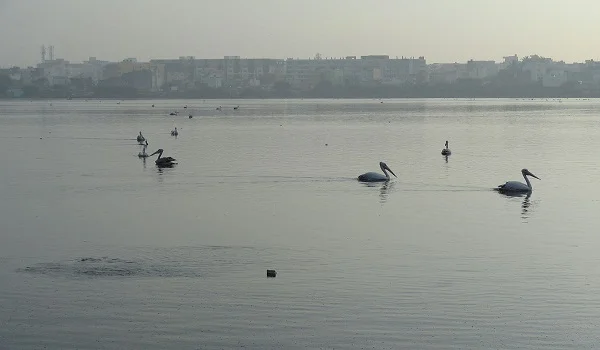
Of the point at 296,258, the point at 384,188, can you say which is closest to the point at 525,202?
the point at 384,188

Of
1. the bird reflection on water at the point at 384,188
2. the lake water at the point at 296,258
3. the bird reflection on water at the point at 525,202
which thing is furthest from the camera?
the bird reflection on water at the point at 384,188

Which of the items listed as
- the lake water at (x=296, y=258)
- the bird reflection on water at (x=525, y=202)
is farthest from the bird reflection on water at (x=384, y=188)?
the bird reflection on water at (x=525, y=202)

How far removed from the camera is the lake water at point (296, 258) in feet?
50.1

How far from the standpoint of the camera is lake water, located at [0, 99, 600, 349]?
15.3 meters

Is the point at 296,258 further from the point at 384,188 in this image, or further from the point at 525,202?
the point at 384,188

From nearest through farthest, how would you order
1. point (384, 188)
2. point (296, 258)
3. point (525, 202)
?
point (296, 258) → point (525, 202) → point (384, 188)

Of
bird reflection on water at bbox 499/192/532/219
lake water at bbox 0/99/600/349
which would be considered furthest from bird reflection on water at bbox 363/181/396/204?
bird reflection on water at bbox 499/192/532/219

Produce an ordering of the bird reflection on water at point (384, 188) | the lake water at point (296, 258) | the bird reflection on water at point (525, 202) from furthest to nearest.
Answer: the bird reflection on water at point (384, 188)
the bird reflection on water at point (525, 202)
the lake water at point (296, 258)

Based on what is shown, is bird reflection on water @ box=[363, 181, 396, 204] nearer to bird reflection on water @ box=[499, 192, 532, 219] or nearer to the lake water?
the lake water

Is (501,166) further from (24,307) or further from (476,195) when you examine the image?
(24,307)

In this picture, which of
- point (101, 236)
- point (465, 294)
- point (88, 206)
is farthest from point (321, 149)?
point (465, 294)

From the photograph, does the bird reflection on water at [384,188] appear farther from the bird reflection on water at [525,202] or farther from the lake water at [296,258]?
the bird reflection on water at [525,202]

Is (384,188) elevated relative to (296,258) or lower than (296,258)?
lower

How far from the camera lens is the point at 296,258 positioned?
67.3 feet
